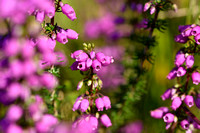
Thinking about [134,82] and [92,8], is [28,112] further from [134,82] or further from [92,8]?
[92,8]

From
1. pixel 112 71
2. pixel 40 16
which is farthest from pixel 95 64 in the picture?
pixel 112 71

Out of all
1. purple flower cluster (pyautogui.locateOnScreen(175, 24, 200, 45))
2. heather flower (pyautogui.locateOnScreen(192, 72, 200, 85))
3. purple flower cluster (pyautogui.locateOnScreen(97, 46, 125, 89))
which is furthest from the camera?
purple flower cluster (pyautogui.locateOnScreen(97, 46, 125, 89))

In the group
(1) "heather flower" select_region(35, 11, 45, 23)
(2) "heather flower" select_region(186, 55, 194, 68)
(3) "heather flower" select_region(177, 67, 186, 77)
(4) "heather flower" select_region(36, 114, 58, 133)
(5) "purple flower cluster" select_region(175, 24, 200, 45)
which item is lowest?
(4) "heather flower" select_region(36, 114, 58, 133)

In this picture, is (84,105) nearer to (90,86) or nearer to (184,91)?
(90,86)

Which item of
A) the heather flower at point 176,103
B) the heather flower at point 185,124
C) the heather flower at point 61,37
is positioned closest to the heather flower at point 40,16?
the heather flower at point 61,37

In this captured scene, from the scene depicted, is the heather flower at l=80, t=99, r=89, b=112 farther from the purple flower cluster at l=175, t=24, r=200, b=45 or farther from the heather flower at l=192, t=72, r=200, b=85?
the purple flower cluster at l=175, t=24, r=200, b=45

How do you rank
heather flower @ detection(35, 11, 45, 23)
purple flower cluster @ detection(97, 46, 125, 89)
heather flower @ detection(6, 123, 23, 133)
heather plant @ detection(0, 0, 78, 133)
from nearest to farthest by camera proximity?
heather plant @ detection(0, 0, 78, 133)
heather flower @ detection(6, 123, 23, 133)
heather flower @ detection(35, 11, 45, 23)
purple flower cluster @ detection(97, 46, 125, 89)

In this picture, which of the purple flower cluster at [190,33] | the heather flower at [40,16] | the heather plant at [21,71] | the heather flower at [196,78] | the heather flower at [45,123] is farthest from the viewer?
the heather flower at [196,78]

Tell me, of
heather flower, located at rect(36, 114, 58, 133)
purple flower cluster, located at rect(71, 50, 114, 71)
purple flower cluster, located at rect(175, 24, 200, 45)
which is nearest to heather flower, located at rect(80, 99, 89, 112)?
purple flower cluster, located at rect(71, 50, 114, 71)

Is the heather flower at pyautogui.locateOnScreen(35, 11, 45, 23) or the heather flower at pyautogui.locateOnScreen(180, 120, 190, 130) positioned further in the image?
the heather flower at pyautogui.locateOnScreen(180, 120, 190, 130)

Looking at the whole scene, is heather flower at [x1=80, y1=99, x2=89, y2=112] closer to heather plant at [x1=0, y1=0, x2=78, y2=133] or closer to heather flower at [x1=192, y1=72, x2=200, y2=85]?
heather plant at [x1=0, y1=0, x2=78, y2=133]

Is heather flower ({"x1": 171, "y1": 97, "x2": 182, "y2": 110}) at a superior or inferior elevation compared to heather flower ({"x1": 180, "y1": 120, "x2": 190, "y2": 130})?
superior

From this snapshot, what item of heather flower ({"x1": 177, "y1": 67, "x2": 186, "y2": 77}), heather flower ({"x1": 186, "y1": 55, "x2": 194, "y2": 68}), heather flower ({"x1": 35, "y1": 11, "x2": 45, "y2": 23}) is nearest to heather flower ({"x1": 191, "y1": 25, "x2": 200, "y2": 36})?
heather flower ({"x1": 186, "y1": 55, "x2": 194, "y2": 68})

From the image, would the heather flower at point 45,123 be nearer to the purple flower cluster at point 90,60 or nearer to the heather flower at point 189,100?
the purple flower cluster at point 90,60
